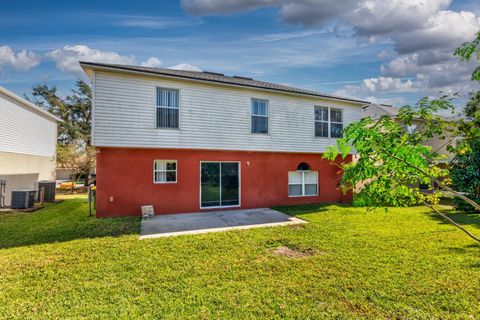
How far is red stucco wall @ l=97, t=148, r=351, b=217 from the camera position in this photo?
31.6 feet

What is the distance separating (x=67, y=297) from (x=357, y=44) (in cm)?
1344

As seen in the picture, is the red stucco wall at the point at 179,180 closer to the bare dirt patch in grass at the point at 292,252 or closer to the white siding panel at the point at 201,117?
the white siding panel at the point at 201,117

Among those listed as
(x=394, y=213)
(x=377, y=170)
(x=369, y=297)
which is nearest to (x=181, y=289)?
(x=369, y=297)

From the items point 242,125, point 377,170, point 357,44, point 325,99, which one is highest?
point 357,44

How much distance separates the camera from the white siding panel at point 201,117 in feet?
30.1

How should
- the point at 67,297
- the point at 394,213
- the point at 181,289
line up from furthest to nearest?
the point at 394,213
the point at 181,289
the point at 67,297

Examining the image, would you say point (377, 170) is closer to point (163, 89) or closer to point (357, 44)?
point (163, 89)

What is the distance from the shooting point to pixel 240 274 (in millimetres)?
4840

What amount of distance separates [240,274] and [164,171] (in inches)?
263

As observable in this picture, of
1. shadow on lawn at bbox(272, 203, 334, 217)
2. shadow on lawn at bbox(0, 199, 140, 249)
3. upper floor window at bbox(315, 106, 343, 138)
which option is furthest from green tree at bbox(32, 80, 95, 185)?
upper floor window at bbox(315, 106, 343, 138)

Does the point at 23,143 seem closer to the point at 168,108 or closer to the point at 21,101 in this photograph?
the point at 21,101

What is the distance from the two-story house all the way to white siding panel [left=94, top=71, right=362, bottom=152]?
0.12 ft

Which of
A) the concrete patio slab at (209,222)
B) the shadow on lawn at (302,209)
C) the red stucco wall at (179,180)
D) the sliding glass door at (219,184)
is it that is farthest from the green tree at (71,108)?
the shadow on lawn at (302,209)

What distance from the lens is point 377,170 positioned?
364 centimetres
